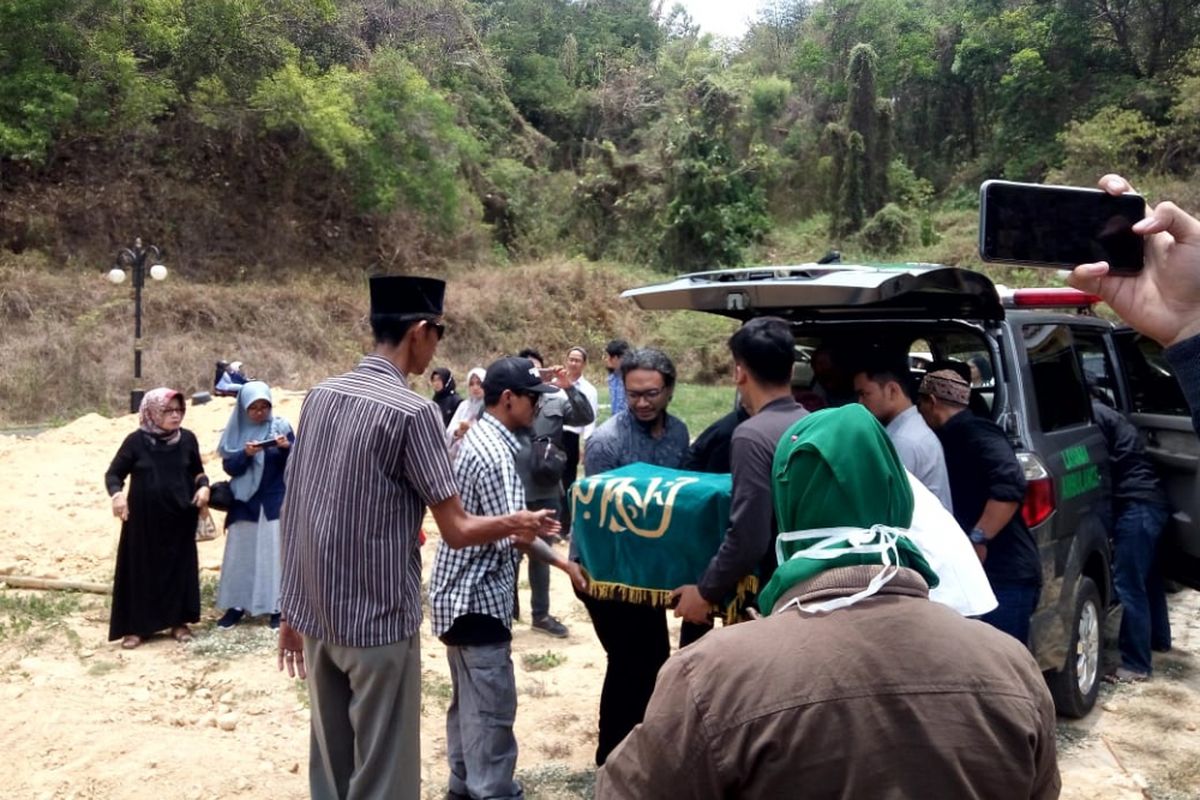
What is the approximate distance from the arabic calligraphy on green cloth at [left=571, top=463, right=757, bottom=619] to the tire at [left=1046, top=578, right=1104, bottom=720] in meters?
2.12

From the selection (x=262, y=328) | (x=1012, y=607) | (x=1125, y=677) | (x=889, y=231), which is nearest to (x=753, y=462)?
(x=1012, y=607)

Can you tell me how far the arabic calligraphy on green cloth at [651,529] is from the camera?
3.67m

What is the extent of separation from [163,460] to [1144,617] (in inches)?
231

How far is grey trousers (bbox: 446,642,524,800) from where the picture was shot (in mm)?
3844

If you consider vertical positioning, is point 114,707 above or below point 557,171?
below

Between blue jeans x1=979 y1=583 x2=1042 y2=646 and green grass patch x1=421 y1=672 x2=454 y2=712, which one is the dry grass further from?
blue jeans x1=979 y1=583 x2=1042 y2=646

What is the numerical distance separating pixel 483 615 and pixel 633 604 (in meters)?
0.57

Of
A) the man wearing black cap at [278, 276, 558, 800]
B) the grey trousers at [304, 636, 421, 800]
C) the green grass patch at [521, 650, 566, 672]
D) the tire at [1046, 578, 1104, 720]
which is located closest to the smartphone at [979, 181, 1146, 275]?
the man wearing black cap at [278, 276, 558, 800]

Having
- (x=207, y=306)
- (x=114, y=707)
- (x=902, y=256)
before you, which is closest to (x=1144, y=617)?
(x=114, y=707)

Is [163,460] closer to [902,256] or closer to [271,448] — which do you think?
[271,448]

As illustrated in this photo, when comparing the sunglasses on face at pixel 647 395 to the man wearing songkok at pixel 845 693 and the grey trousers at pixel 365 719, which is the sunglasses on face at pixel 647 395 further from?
the man wearing songkok at pixel 845 693

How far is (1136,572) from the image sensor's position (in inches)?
217

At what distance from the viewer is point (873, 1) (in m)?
46.9

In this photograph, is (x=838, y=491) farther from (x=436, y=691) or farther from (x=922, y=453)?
(x=436, y=691)
